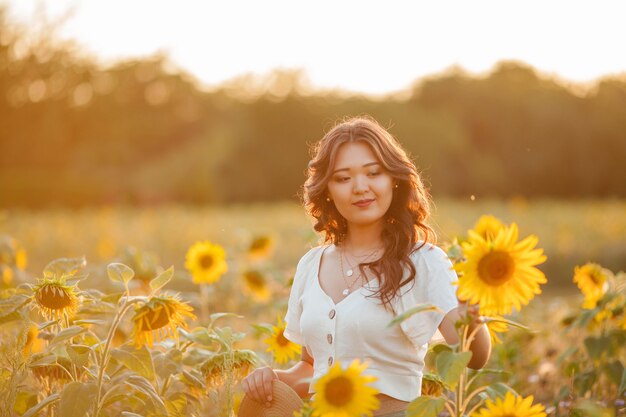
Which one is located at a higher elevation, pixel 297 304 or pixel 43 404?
pixel 297 304

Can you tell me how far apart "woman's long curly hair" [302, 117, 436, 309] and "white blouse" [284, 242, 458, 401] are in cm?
5

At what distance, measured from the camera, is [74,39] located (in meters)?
14.9

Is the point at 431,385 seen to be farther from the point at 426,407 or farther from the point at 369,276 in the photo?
the point at 426,407

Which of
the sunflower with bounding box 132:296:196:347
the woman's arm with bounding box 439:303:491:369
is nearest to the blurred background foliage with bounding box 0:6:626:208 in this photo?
the sunflower with bounding box 132:296:196:347

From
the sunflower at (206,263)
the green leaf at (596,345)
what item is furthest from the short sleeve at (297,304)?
the sunflower at (206,263)

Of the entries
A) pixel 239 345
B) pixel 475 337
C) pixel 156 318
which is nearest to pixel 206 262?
pixel 239 345

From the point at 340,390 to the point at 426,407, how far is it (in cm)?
19

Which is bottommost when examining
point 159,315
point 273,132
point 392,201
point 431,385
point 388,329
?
point 431,385

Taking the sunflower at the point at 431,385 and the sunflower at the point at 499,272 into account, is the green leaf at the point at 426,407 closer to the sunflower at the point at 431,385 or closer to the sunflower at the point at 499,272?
the sunflower at the point at 499,272

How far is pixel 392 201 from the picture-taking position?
2.33m

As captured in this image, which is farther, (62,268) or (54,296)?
(62,268)

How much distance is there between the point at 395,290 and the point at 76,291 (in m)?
0.85

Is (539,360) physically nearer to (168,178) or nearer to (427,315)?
(427,315)

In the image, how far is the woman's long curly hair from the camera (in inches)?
85.8
